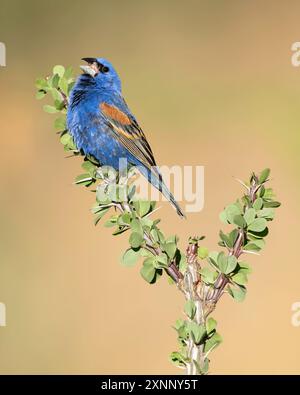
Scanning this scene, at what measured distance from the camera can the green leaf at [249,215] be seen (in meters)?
1.43

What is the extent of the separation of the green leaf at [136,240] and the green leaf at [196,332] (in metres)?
0.23

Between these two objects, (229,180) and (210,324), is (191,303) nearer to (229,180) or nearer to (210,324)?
(210,324)

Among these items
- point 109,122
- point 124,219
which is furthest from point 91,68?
point 124,219

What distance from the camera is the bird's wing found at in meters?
3.48

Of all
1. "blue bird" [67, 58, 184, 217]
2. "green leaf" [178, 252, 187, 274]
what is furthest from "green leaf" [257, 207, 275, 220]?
"blue bird" [67, 58, 184, 217]

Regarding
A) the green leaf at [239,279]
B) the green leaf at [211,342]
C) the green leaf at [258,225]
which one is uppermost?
the green leaf at [258,225]

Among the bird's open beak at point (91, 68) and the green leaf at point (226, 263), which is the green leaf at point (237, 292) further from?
the bird's open beak at point (91, 68)

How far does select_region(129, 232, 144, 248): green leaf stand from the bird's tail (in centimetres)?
159

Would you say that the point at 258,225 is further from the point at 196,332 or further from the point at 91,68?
the point at 91,68

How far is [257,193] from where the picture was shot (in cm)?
149

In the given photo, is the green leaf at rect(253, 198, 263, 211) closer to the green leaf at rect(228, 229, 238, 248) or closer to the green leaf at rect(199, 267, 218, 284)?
the green leaf at rect(228, 229, 238, 248)

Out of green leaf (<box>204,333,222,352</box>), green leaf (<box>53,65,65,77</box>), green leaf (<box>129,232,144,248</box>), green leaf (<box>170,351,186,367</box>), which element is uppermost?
green leaf (<box>53,65,65,77</box>)

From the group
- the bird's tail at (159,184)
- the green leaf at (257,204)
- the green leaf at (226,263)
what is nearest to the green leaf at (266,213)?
the green leaf at (257,204)

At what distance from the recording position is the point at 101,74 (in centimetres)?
362
